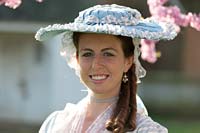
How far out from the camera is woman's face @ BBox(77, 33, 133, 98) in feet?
8.83

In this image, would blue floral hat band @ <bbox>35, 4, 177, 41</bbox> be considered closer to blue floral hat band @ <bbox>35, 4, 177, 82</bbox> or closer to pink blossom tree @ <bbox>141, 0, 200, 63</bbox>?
blue floral hat band @ <bbox>35, 4, 177, 82</bbox>

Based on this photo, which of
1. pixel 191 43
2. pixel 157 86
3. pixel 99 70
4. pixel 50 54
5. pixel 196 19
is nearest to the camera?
pixel 99 70

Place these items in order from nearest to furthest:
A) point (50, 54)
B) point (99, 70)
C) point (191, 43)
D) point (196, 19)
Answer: point (99, 70), point (196, 19), point (50, 54), point (191, 43)

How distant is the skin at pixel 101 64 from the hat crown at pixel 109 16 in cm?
5

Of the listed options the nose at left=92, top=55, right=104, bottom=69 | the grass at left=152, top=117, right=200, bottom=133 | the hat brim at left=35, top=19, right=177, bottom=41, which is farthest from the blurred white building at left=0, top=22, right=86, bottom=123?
the nose at left=92, top=55, right=104, bottom=69

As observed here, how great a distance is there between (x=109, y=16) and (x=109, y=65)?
180 millimetres

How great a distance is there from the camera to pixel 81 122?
277 cm

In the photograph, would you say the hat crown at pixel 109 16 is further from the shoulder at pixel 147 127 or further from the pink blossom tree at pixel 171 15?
the pink blossom tree at pixel 171 15

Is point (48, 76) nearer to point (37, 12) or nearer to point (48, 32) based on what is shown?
point (37, 12)

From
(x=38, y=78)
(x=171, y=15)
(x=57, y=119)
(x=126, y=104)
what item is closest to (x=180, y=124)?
(x=38, y=78)

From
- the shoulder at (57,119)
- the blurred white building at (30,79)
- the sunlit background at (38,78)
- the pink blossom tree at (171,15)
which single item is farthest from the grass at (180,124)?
the shoulder at (57,119)

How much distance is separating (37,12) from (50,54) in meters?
1.41

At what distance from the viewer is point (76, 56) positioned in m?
2.85

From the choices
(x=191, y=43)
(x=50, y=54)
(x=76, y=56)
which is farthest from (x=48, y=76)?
(x=76, y=56)
